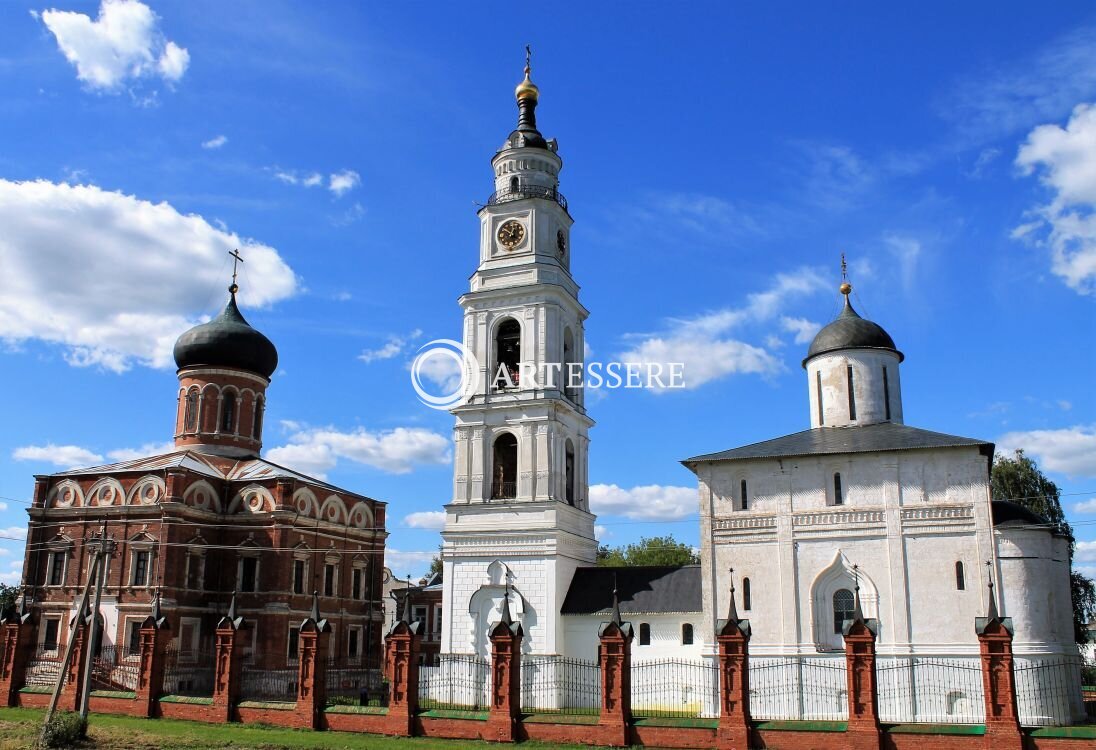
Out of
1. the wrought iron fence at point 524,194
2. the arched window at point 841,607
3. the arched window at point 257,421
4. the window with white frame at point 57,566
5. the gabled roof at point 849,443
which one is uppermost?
the wrought iron fence at point 524,194

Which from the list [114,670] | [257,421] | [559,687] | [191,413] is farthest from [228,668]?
[257,421]

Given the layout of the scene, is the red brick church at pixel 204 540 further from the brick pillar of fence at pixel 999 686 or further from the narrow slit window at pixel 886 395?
the brick pillar of fence at pixel 999 686

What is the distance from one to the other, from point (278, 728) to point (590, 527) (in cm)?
1375

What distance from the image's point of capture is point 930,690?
22750 mm

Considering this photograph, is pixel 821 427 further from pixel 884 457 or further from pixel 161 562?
pixel 161 562

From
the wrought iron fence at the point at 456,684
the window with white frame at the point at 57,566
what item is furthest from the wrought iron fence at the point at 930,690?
the window with white frame at the point at 57,566

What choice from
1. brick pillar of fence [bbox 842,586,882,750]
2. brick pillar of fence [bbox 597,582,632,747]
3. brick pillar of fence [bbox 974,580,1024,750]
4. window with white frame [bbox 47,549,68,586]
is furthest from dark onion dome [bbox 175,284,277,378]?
brick pillar of fence [bbox 974,580,1024,750]

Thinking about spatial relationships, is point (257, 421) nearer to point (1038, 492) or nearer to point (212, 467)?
point (212, 467)

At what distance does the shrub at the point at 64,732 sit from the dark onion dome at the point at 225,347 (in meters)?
21.4

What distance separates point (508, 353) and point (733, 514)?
10.4 metres

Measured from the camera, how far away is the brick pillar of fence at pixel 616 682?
62.5 ft

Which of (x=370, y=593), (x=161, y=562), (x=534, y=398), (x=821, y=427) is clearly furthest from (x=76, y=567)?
(x=821, y=427)

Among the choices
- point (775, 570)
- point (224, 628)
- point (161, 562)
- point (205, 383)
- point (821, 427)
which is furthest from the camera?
point (205, 383)

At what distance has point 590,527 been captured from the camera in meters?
32.6
